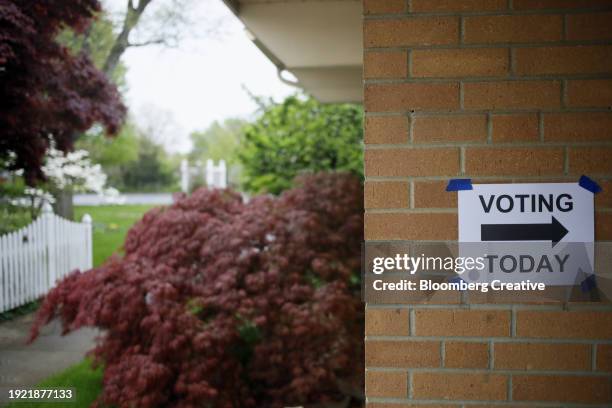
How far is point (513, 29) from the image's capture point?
1.90 metres

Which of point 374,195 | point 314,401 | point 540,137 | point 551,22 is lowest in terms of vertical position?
point 314,401

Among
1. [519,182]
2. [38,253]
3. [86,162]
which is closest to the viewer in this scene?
[519,182]

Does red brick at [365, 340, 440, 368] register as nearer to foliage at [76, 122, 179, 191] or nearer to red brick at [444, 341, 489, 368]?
red brick at [444, 341, 489, 368]

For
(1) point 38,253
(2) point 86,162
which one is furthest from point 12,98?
(2) point 86,162

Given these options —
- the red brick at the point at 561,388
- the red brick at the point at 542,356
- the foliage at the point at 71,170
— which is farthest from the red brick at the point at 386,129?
the foliage at the point at 71,170

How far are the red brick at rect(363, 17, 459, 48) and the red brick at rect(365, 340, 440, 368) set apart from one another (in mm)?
916

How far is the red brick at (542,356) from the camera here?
1.91 metres

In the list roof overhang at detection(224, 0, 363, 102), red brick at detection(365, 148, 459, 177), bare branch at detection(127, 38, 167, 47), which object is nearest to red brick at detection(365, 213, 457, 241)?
red brick at detection(365, 148, 459, 177)

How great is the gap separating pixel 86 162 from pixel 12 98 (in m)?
1.86

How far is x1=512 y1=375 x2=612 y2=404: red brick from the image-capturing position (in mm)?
1918

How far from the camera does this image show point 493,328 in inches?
75.7

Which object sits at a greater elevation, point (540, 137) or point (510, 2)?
point (510, 2)

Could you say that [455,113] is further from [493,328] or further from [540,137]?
[493,328]

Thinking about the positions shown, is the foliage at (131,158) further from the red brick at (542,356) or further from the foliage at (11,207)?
the red brick at (542,356)
